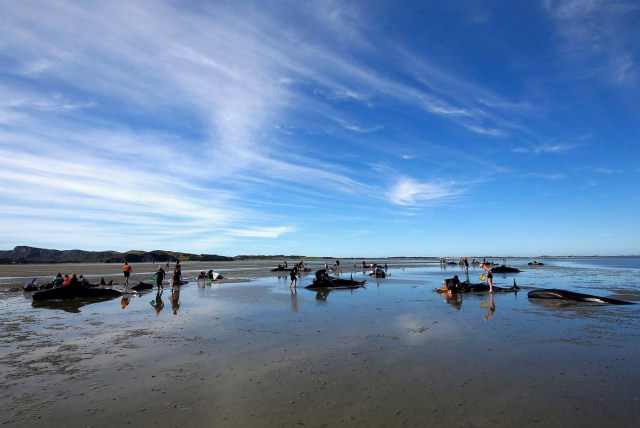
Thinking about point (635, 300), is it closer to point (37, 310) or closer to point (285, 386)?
point (285, 386)

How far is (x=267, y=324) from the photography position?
14969mm

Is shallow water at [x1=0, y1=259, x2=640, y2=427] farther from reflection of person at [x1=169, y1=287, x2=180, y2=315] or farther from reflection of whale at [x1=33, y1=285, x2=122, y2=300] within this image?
reflection of whale at [x1=33, y1=285, x2=122, y2=300]

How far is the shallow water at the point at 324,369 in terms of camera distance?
253 inches

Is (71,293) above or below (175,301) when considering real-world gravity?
above

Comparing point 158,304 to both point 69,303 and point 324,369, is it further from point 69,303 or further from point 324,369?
point 324,369

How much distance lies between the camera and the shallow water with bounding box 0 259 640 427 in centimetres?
644

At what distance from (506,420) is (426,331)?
7247 mm

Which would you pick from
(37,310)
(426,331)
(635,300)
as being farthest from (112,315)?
(635,300)

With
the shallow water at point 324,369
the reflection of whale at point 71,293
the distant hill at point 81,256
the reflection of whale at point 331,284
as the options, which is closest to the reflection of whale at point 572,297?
the shallow water at point 324,369

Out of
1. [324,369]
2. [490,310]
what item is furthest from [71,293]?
[490,310]

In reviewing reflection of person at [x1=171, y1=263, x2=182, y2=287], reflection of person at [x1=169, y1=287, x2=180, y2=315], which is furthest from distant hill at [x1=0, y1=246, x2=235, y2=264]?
reflection of person at [x1=169, y1=287, x2=180, y2=315]

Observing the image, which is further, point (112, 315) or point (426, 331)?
point (112, 315)

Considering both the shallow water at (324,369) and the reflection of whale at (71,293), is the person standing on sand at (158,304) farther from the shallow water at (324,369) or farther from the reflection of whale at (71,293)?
the reflection of whale at (71,293)

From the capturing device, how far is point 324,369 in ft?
29.5
